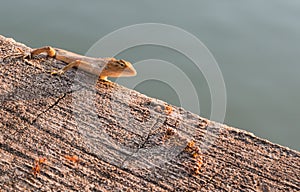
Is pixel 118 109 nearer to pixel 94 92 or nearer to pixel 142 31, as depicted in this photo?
pixel 94 92

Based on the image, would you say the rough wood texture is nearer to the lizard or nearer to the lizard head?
the lizard

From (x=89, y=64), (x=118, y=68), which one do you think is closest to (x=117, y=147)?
(x=89, y=64)

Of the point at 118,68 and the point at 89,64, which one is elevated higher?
the point at 118,68

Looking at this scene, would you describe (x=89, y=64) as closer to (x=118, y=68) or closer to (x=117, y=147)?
(x=118, y=68)

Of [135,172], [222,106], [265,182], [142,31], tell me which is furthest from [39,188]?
[142,31]

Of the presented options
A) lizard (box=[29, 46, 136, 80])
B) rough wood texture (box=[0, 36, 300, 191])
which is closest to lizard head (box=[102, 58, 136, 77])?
lizard (box=[29, 46, 136, 80])
